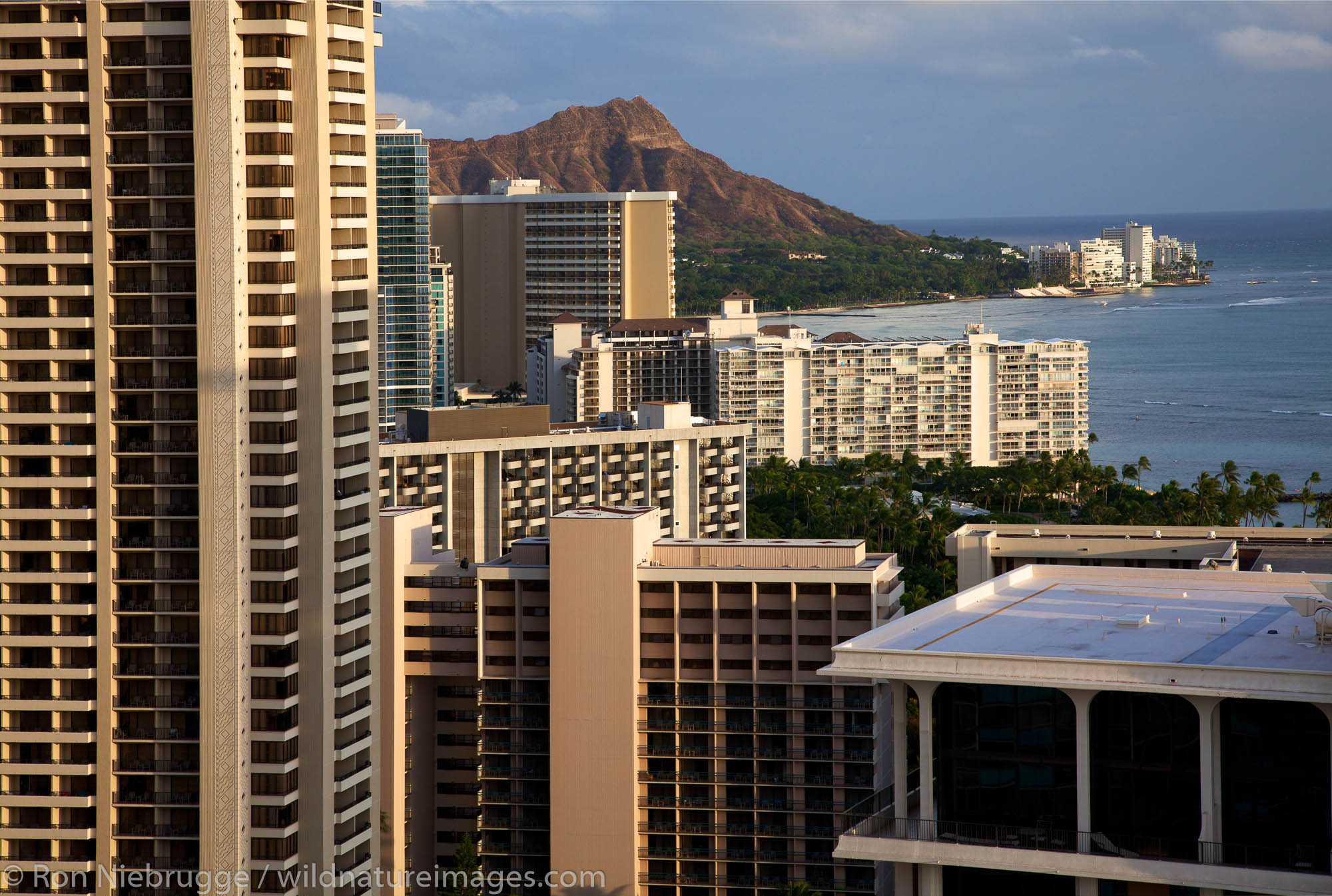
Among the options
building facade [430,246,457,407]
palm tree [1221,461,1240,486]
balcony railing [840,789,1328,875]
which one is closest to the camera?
balcony railing [840,789,1328,875]

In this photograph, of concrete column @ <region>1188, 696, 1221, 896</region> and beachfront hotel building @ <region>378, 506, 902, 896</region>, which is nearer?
concrete column @ <region>1188, 696, 1221, 896</region>

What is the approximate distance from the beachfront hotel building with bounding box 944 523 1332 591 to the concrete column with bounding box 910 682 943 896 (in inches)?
531

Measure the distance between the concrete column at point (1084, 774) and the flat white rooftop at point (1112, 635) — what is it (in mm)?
230

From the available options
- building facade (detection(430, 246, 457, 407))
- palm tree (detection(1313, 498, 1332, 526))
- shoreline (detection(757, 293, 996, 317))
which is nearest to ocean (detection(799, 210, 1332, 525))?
shoreline (detection(757, 293, 996, 317))

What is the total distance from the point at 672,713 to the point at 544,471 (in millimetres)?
23746

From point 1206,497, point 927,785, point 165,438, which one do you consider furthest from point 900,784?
point 1206,497

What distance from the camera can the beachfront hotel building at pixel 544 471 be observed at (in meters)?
47.7

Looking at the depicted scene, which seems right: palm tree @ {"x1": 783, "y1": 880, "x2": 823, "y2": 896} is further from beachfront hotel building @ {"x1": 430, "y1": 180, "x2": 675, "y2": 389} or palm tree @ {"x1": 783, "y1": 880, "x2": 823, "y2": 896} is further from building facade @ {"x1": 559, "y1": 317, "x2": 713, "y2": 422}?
beachfront hotel building @ {"x1": 430, "y1": 180, "x2": 675, "y2": 389}

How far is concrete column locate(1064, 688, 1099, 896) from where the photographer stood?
54.2 feet

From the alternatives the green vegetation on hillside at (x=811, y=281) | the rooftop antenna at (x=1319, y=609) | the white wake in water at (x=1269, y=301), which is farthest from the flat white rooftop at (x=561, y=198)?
the white wake in water at (x=1269, y=301)

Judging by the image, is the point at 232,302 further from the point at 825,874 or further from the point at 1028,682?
the point at 825,874

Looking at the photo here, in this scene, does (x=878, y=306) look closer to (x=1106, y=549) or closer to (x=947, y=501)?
(x=947, y=501)

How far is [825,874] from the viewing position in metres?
26.4

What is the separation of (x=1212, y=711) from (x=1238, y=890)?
5.87 feet
